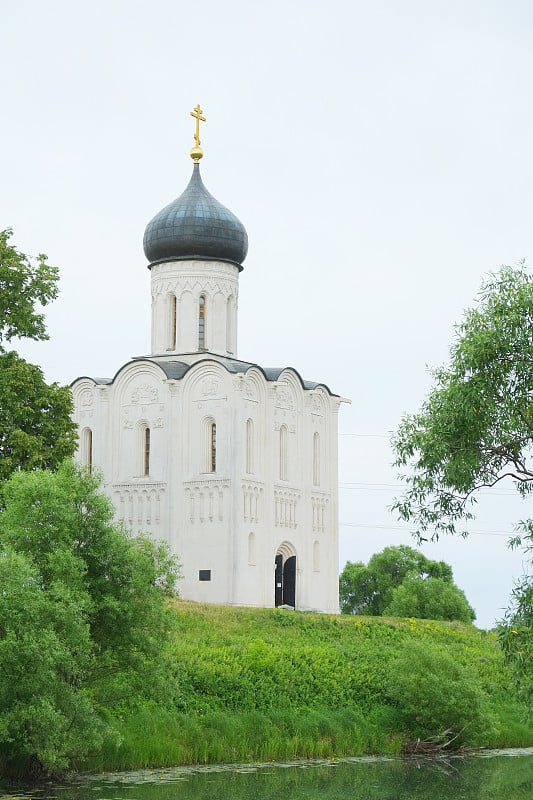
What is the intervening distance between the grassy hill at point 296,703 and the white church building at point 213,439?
7.29m

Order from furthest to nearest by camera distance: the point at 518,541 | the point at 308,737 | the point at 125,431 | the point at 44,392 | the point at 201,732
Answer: the point at 125,431
the point at 44,392
the point at 308,737
the point at 201,732
the point at 518,541

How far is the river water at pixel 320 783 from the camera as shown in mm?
18797

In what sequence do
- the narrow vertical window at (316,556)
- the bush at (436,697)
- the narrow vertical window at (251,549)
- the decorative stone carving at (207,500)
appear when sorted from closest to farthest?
1. the bush at (436,697)
2. the decorative stone carving at (207,500)
3. the narrow vertical window at (251,549)
4. the narrow vertical window at (316,556)

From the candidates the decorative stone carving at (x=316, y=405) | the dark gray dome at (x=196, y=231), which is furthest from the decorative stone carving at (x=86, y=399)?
the decorative stone carving at (x=316, y=405)

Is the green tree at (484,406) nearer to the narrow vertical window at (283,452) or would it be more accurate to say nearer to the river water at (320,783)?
the river water at (320,783)

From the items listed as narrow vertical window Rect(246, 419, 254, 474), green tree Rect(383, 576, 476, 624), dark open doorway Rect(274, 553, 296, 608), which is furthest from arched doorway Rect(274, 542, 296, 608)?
green tree Rect(383, 576, 476, 624)

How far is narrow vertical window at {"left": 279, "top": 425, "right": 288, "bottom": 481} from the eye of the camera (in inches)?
1613

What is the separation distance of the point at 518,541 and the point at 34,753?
291 inches

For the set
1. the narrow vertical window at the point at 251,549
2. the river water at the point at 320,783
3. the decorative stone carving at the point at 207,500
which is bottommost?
the river water at the point at 320,783

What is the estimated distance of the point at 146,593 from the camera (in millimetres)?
19891

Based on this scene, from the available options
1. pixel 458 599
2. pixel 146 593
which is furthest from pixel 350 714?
pixel 458 599

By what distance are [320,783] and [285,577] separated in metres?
19.7

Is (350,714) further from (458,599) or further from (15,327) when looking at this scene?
(458,599)

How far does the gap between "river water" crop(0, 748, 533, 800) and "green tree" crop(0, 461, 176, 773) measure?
83 cm
